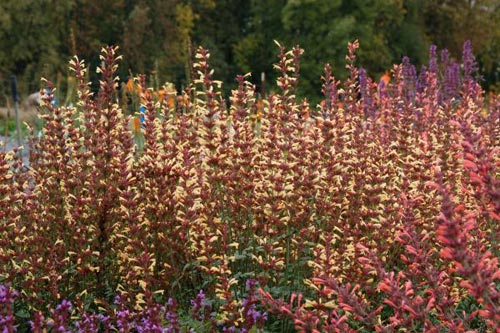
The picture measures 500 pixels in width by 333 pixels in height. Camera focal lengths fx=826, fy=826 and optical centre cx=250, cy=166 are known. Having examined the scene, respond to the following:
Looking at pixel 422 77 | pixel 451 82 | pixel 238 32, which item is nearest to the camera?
pixel 422 77

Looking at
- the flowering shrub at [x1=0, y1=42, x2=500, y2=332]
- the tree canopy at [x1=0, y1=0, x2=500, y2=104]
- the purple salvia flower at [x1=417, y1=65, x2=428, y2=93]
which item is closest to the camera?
the flowering shrub at [x1=0, y1=42, x2=500, y2=332]

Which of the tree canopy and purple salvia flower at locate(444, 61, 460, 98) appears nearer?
purple salvia flower at locate(444, 61, 460, 98)

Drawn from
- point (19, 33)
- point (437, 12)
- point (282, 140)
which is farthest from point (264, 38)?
point (282, 140)

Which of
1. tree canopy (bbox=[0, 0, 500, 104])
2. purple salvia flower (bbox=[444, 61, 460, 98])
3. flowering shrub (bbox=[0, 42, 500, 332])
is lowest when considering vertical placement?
flowering shrub (bbox=[0, 42, 500, 332])

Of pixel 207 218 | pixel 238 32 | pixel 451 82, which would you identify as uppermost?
pixel 238 32

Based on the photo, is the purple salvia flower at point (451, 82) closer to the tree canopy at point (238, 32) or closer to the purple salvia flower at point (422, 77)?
the purple salvia flower at point (422, 77)

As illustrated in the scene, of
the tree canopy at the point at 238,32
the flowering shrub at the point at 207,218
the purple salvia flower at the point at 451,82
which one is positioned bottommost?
the flowering shrub at the point at 207,218

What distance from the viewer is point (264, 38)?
27781 mm

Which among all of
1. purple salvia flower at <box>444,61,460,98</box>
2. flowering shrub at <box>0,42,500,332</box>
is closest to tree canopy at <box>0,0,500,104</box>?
purple salvia flower at <box>444,61,460,98</box>

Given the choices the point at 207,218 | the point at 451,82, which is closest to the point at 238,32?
the point at 451,82

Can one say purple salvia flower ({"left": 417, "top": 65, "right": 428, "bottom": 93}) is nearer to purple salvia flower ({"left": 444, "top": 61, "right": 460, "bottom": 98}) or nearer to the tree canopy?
purple salvia flower ({"left": 444, "top": 61, "right": 460, "bottom": 98})

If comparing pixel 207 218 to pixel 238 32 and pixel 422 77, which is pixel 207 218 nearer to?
pixel 422 77

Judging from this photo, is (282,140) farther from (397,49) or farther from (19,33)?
(397,49)

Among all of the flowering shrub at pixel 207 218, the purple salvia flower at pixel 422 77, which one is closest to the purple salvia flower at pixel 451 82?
the purple salvia flower at pixel 422 77
